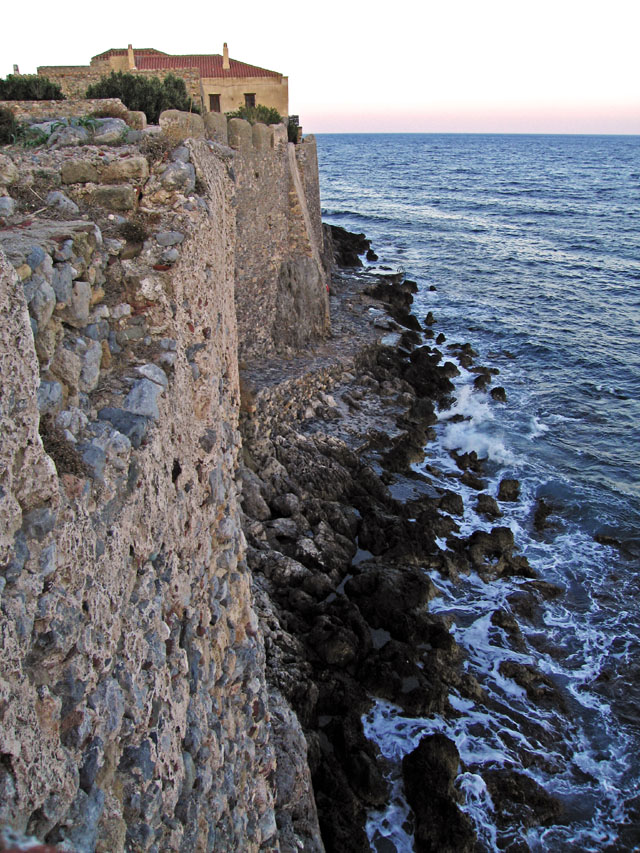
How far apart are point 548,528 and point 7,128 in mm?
13677

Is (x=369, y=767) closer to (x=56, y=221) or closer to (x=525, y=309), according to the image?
(x=56, y=221)

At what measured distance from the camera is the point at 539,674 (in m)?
11.4

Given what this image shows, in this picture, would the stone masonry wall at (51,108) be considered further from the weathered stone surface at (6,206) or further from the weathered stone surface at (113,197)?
the weathered stone surface at (6,206)

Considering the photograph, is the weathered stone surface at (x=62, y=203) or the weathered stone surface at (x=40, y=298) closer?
the weathered stone surface at (x=40, y=298)

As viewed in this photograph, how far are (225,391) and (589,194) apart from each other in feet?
239

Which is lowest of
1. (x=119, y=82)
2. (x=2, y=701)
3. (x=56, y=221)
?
(x=2, y=701)

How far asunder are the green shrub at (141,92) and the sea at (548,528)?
10.9 m

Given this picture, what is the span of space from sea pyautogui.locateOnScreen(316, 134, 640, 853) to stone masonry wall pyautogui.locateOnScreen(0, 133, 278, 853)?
5522mm

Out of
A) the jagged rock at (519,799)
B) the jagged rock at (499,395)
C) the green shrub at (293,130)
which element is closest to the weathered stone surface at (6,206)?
the jagged rock at (519,799)

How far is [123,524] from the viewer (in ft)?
9.96

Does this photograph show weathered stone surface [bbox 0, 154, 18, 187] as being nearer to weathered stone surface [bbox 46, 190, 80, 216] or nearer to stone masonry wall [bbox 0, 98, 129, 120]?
weathered stone surface [bbox 46, 190, 80, 216]

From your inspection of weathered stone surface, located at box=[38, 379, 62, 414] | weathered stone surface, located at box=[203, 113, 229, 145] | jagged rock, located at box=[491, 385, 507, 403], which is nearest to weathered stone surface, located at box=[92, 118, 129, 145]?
weathered stone surface, located at box=[38, 379, 62, 414]

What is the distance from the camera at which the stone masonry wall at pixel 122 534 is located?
2.29 meters

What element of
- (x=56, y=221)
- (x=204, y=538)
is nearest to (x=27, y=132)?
(x=56, y=221)
